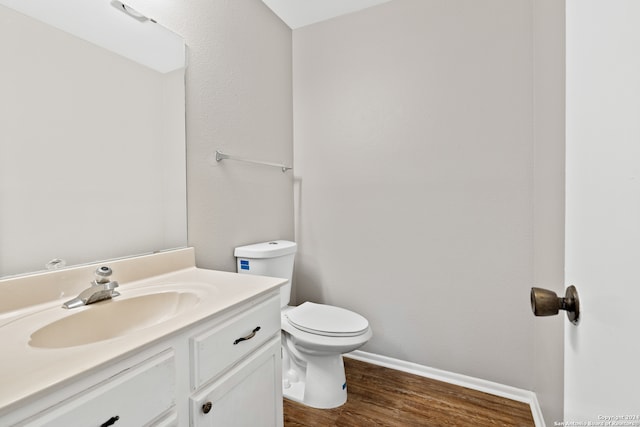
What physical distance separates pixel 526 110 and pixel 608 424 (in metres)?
1.60

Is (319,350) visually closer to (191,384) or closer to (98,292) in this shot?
(191,384)

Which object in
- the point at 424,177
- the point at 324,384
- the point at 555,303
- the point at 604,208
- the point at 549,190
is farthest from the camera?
the point at 424,177

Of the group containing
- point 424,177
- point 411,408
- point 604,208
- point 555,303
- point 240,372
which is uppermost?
point 424,177

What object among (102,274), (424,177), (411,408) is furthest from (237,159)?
(411,408)

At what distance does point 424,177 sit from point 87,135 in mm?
1655

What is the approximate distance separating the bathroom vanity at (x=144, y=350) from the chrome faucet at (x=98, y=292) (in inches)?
1.0

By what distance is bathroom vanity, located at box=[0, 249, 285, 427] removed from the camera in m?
0.51

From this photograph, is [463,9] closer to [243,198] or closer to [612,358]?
[243,198]

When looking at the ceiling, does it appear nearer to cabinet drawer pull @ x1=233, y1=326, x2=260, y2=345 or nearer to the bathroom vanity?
the bathroom vanity

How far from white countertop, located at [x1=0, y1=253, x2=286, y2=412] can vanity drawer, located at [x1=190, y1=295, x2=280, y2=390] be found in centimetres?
6

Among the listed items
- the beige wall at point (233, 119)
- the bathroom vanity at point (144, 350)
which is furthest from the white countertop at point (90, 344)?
the beige wall at point (233, 119)

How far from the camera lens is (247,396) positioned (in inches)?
36.2

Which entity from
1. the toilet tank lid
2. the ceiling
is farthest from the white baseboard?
the ceiling

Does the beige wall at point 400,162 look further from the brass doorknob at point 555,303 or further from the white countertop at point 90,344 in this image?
the brass doorknob at point 555,303
